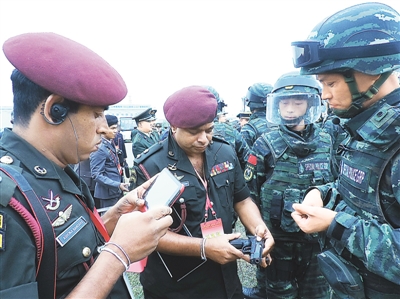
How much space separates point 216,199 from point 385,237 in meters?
1.18

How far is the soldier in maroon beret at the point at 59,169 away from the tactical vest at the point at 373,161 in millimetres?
1097

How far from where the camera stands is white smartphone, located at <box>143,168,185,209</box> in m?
1.62

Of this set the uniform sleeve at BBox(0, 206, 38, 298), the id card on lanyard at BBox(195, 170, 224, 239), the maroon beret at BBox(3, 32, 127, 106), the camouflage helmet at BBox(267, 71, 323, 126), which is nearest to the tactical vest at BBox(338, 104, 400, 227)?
the id card on lanyard at BBox(195, 170, 224, 239)

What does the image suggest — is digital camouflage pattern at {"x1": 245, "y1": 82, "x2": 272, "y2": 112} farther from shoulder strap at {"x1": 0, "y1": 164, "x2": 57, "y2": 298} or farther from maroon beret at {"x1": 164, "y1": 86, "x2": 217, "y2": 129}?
shoulder strap at {"x1": 0, "y1": 164, "x2": 57, "y2": 298}

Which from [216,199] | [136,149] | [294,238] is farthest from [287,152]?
[136,149]

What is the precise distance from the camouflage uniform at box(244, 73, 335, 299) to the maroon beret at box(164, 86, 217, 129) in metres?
1.14

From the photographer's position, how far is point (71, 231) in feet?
3.83

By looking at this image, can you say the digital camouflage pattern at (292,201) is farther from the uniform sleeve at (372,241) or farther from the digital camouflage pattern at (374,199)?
the uniform sleeve at (372,241)

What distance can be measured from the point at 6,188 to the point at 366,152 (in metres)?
1.68

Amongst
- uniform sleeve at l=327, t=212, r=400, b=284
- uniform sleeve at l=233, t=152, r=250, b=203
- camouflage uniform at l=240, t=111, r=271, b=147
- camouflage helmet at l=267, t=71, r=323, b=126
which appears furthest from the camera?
camouflage uniform at l=240, t=111, r=271, b=147

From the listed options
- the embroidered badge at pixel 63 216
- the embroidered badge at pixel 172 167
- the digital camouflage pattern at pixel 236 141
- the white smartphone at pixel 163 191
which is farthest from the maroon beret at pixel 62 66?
the digital camouflage pattern at pixel 236 141

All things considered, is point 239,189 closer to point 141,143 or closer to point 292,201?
point 292,201

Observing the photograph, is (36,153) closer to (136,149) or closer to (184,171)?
(184,171)

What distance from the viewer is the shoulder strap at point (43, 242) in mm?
990
